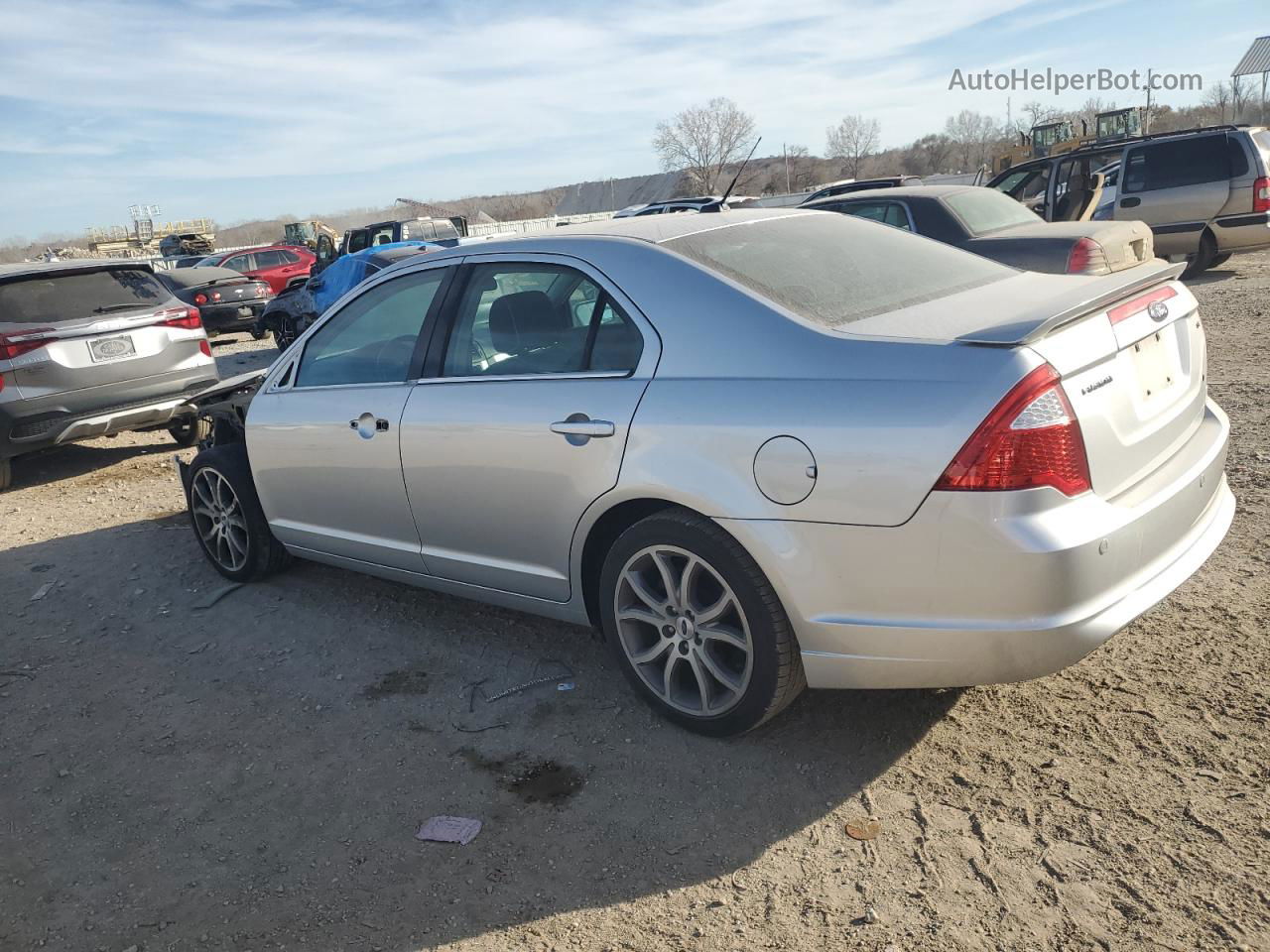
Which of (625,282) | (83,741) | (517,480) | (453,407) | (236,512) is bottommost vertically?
(83,741)

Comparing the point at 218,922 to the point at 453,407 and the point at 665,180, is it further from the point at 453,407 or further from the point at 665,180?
the point at 665,180

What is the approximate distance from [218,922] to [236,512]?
2.90m

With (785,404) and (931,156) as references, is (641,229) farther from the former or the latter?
(931,156)

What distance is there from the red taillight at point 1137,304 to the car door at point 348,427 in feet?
8.31

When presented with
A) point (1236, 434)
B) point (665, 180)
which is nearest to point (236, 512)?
point (1236, 434)

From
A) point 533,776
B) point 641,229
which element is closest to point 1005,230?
point 641,229

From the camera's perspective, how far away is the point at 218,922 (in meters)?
2.72

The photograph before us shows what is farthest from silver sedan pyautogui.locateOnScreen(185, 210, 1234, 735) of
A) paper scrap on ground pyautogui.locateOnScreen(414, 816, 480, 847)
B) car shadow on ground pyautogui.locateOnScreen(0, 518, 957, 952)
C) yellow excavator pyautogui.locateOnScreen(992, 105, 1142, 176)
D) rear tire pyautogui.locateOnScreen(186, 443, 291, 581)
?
yellow excavator pyautogui.locateOnScreen(992, 105, 1142, 176)

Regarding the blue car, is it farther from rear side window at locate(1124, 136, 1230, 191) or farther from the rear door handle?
rear side window at locate(1124, 136, 1230, 191)

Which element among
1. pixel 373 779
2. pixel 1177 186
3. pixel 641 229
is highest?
pixel 641 229

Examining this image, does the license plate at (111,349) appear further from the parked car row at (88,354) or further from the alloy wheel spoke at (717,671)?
the alloy wheel spoke at (717,671)

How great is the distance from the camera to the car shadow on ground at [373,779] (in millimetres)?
2754

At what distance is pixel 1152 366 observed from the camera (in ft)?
9.80

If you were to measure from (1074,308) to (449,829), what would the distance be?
7.89ft
